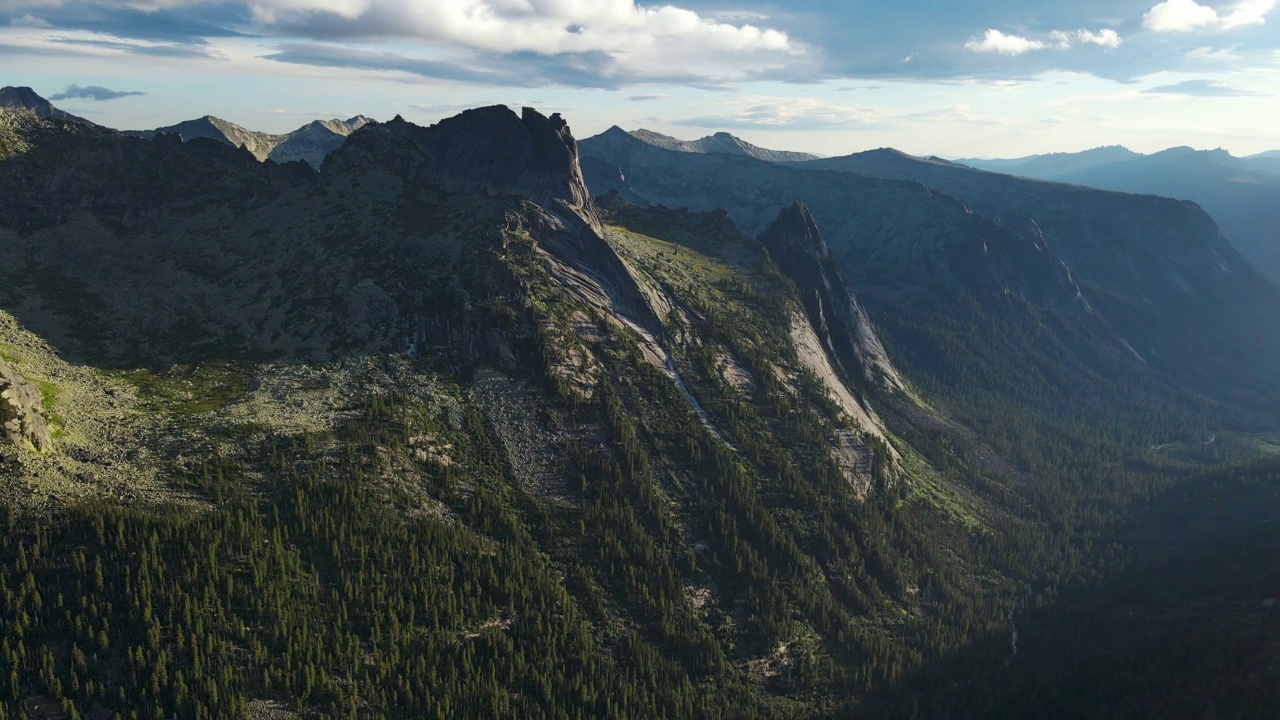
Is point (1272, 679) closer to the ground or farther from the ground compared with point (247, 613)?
closer to the ground

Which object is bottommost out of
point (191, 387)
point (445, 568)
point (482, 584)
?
point (482, 584)

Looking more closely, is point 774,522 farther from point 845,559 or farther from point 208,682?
point 208,682

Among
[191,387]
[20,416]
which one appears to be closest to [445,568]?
[191,387]

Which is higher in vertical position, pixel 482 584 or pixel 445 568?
pixel 445 568

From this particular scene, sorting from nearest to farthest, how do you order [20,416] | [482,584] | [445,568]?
[20,416] < [445,568] < [482,584]

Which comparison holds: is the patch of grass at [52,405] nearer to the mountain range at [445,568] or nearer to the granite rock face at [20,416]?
the mountain range at [445,568]

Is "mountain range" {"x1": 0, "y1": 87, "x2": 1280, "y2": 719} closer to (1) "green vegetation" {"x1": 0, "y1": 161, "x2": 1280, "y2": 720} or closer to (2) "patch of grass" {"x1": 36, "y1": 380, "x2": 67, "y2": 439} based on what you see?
(1) "green vegetation" {"x1": 0, "y1": 161, "x2": 1280, "y2": 720}

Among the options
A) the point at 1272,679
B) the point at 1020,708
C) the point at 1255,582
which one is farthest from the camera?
the point at 1255,582

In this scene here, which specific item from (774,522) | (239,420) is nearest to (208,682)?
(239,420)

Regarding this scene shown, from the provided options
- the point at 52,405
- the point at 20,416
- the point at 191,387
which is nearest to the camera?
the point at 20,416

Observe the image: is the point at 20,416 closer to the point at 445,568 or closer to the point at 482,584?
the point at 445,568
